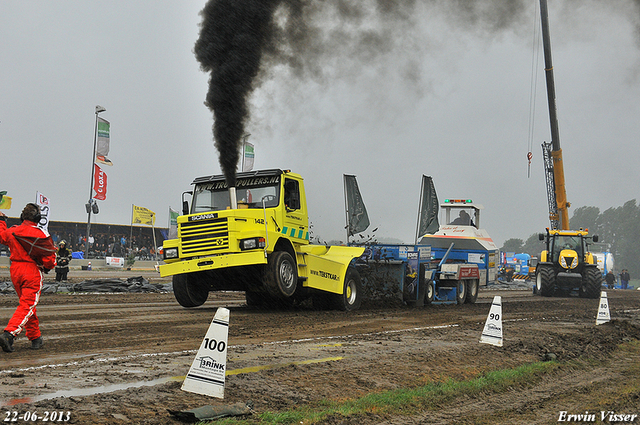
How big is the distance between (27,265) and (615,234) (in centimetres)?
13310

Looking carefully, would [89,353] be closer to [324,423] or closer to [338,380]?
[338,380]

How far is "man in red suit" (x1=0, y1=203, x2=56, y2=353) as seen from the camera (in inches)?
271

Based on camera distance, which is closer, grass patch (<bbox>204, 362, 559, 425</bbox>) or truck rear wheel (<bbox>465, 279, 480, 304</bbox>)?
grass patch (<bbox>204, 362, 559, 425</bbox>)

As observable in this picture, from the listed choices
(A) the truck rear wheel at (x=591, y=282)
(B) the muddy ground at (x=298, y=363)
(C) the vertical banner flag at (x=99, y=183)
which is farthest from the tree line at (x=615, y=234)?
(B) the muddy ground at (x=298, y=363)

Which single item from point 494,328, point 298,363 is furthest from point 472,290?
point 298,363

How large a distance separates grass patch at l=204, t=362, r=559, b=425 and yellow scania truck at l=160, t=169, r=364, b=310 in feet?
18.5

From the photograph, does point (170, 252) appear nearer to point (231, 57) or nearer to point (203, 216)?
point (203, 216)

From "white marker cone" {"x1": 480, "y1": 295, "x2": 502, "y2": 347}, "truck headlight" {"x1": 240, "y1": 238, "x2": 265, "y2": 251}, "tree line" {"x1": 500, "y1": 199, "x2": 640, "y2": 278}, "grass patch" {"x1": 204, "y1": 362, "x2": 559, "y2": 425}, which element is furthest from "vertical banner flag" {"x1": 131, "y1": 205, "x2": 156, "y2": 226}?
"tree line" {"x1": 500, "y1": 199, "x2": 640, "y2": 278}

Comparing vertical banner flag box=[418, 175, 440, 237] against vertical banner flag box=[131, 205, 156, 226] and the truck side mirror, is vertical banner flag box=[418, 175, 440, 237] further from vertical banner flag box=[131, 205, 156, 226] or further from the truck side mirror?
vertical banner flag box=[131, 205, 156, 226]

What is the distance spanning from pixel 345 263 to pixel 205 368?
913cm

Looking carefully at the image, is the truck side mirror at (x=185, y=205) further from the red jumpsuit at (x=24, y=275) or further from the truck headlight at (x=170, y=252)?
the red jumpsuit at (x=24, y=275)

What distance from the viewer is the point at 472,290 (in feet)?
63.4

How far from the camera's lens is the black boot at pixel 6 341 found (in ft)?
22.4

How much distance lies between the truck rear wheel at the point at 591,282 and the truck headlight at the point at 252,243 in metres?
18.7
